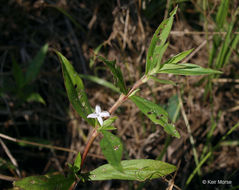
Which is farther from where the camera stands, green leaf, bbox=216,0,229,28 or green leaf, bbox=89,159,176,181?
green leaf, bbox=216,0,229,28

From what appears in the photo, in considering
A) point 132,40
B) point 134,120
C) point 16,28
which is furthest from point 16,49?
point 134,120

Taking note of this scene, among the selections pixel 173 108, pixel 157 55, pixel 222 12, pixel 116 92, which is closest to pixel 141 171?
pixel 157 55

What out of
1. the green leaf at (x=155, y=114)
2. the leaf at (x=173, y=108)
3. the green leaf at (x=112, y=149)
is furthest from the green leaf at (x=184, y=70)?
the leaf at (x=173, y=108)

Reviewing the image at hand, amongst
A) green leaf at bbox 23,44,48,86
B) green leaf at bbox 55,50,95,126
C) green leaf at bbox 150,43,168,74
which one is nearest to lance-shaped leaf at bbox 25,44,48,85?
green leaf at bbox 23,44,48,86

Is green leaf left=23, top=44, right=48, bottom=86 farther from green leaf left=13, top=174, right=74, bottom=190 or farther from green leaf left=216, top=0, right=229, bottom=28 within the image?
green leaf left=216, top=0, right=229, bottom=28

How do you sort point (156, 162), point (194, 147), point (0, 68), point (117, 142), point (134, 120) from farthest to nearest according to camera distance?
point (0, 68)
point (134, 120)
point (194, 147)
point (156, 162)
point (117, 142)

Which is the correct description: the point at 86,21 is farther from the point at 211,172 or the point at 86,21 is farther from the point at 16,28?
the point at 211,172
